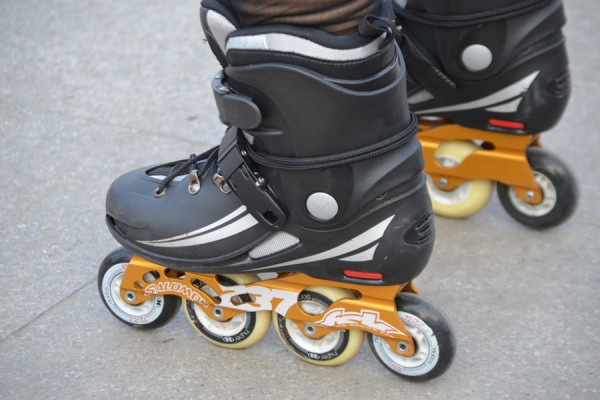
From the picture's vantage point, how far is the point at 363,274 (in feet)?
6.25

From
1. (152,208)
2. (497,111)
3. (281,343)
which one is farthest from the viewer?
(497,111)

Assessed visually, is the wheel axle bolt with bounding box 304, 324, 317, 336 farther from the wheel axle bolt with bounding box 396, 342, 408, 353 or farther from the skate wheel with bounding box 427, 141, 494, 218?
the skate wheel with bounding box 427, 141, 494, 218

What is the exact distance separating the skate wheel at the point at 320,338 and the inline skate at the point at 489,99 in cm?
84

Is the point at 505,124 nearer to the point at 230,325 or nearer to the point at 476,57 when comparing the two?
the point at 476,57

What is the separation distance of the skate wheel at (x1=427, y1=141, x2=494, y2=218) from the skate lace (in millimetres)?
923

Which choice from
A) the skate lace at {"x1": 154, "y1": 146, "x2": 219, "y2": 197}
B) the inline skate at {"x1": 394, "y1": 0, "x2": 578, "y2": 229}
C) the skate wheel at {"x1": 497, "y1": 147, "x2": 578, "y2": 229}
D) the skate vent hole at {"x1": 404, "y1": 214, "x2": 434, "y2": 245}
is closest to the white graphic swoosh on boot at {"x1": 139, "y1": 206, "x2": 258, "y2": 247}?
the skate lace at {"x1": 154, "y1": 146, "x2": 219, "y2": 197}

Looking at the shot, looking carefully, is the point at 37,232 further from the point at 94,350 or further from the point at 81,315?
the point at 94,350

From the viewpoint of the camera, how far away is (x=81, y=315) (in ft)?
7.30

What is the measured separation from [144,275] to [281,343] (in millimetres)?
386

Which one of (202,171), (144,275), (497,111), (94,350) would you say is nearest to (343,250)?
(202,171)

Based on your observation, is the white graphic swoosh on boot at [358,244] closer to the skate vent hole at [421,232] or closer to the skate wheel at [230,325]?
the skate vent hole at [421,232]

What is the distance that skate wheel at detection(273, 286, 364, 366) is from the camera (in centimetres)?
200

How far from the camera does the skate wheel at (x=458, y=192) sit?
267cm

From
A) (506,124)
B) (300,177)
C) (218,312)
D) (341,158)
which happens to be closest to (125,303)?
(218,312)
